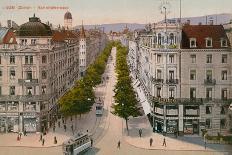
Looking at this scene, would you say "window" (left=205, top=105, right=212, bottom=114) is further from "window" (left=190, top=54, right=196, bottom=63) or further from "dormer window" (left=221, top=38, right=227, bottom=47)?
"dormer window" (left=221, top=38, right=227, bottom=47)

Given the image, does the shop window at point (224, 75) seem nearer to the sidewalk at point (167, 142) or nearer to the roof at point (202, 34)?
the roof at point (202, 34)

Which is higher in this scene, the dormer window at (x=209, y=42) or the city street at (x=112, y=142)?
the dormer window at (x=209, y=42)

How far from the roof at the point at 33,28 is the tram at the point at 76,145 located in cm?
1172

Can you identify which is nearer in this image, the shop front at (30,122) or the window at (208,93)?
the shop front at (30,122)

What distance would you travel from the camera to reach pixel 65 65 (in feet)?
177

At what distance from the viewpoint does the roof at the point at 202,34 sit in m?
42.2

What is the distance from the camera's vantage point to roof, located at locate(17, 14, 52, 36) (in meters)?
42.5

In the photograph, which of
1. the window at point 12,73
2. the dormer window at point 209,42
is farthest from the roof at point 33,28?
the dormer window at point 209,42

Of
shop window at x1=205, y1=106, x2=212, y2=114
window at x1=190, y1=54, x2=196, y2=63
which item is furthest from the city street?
window at x1=190, y1=54, x2=196, y2=63

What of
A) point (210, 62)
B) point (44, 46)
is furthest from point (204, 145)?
point (44, 46)

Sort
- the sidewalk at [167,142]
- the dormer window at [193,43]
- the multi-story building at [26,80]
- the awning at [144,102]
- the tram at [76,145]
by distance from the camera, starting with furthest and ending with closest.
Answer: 1. the awning at [144,102]
2. the dormer window at [193,43]
3. the multi-story building at [26,80]
4. the sidewalk at [167,142]
5. the tram at [76,145]

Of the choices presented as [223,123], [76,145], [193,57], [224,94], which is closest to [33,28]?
[76,145]

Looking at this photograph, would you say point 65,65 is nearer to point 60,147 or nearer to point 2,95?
point 2,95

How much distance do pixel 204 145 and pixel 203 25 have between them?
1210 cm
